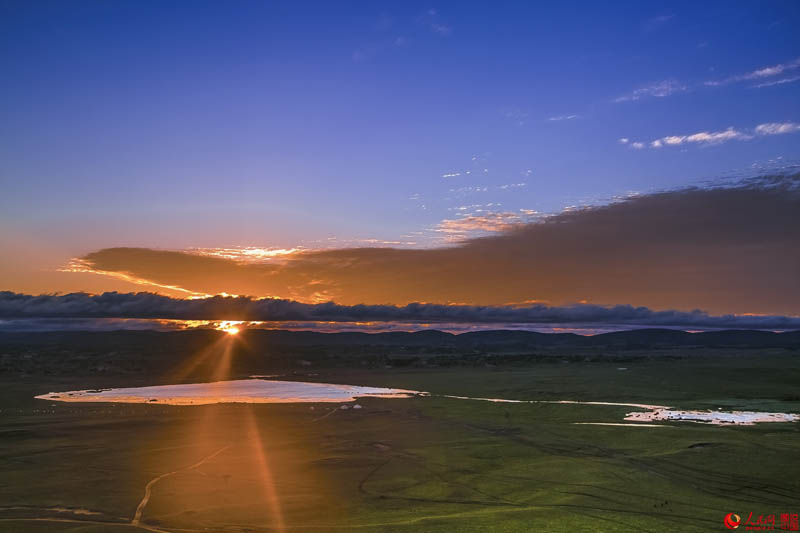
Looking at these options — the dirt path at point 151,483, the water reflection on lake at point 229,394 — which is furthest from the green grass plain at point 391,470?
the water reflection on lake at point 229,394

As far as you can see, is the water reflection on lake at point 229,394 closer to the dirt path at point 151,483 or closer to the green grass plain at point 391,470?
the green grass plain at point 391,470

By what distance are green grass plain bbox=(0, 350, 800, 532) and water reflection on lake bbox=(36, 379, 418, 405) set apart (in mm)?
18309

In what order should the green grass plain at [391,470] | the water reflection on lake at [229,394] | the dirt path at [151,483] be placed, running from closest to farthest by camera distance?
the green grass plain at [391,470]
the dirt path at [151,483]
the water reflection on lake at [229,394]

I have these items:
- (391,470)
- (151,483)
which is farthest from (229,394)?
Answer: (391,470)

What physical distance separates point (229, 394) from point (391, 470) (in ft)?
233

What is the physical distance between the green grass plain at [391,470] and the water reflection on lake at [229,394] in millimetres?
18309

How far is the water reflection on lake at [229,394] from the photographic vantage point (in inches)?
3607

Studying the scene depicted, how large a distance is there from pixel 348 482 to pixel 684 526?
63.9ft

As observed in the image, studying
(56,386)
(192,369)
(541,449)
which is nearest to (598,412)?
(541,449)

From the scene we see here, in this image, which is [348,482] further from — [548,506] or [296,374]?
[296,374]

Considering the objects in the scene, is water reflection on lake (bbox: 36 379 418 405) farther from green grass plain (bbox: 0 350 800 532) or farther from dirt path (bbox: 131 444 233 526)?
dirt path (bbox: 131 444 233 526)

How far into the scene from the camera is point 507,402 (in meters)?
82.4

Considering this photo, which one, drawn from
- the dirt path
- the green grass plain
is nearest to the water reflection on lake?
the green grass plain

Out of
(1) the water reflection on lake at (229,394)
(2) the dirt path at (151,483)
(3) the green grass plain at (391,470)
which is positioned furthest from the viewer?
(1) the water reflection on lake at (229,394)
